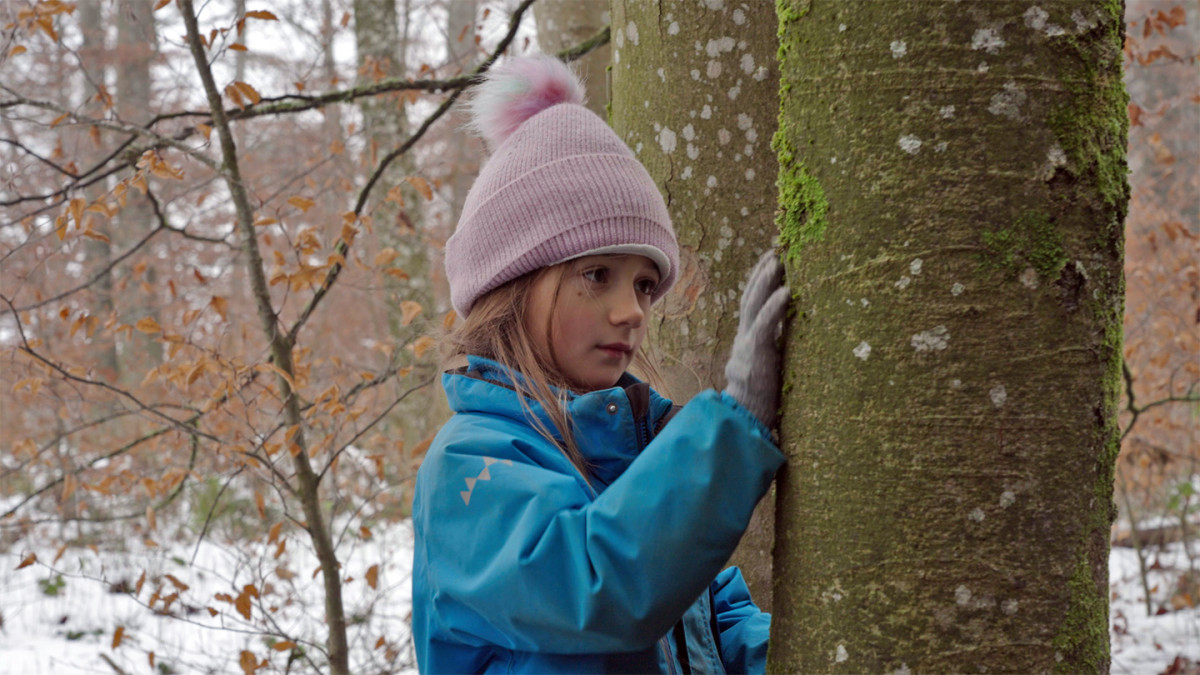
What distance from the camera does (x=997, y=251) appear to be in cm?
120

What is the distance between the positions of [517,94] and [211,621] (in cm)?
563

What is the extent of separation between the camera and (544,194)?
1.78m

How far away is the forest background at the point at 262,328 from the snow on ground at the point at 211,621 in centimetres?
7

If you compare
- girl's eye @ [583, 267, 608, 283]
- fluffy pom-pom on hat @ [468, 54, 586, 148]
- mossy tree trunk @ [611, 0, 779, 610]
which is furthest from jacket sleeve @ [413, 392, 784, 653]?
mossy tree trunk @ [611, 0, 779, 610]

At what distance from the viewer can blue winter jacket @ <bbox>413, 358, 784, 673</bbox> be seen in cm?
126

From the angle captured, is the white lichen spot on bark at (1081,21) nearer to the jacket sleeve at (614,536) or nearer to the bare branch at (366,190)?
the jacket sleeve at (614,536)

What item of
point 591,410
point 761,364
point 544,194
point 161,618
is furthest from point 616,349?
point 161,618

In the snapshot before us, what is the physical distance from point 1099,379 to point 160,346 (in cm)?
1258

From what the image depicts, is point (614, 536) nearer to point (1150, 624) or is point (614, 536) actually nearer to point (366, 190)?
point (366, 190)

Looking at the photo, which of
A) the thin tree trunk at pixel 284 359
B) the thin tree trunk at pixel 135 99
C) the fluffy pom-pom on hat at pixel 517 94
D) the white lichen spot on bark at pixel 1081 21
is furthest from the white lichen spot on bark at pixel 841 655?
the thin tree trunk at pixel 135 99

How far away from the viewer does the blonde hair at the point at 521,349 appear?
1.63 metres

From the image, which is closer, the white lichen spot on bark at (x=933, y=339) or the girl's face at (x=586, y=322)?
the white lichen spot on bark at (x=933, y=339)

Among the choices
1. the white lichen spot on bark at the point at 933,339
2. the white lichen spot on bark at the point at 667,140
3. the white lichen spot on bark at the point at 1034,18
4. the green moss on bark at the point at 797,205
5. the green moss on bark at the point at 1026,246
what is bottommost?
the white lichen spot on bark at the point at 933,339

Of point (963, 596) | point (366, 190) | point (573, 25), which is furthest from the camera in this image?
point (573, 25)
